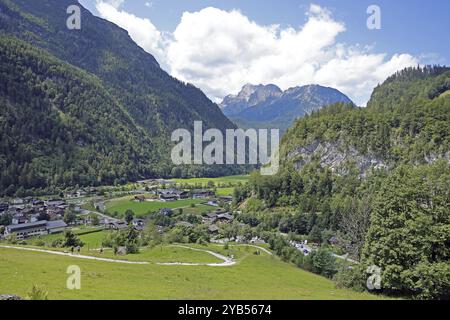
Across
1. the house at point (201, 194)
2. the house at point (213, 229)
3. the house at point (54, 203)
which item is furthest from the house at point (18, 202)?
the house at point (213, 229)

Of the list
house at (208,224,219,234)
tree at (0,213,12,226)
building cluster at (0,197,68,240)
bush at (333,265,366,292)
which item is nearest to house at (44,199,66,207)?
building cluster at (0,197,68,240)

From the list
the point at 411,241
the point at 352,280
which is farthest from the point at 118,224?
the point at 411,241

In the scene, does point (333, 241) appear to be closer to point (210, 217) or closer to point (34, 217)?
point (210, 217)

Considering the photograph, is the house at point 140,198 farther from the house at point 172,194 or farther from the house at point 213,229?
the house at point 213,229

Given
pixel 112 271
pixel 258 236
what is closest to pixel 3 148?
pixel 258 236

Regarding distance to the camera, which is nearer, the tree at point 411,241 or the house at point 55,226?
the tree at point 411,241

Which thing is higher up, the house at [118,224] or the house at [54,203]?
the house at [54,203]

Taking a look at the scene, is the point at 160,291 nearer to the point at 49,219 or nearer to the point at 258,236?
the point at 258,236

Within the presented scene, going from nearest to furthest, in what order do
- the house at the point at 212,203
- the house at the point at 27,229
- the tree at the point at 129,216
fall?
the house at the point at 27,229
the tree at the point at 129,216
the house at the point at 212,203
